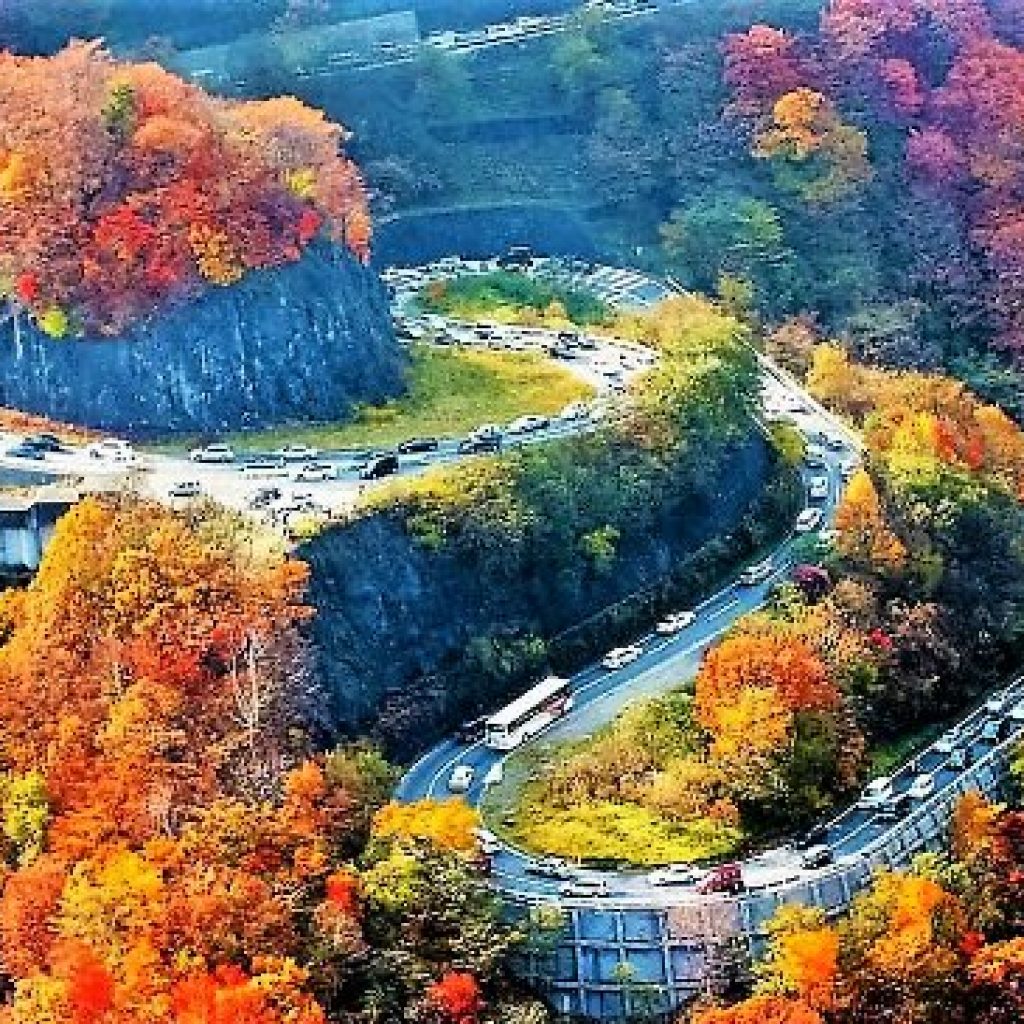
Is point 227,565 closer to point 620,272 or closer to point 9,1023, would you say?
point 9,1023

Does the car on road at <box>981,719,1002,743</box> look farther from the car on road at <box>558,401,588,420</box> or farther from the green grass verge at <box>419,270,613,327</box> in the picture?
the green grass verge at <box>419,270,613,327</box>

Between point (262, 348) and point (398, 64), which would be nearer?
point (262, 348)

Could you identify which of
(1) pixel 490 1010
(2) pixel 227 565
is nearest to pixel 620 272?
(2) pixel 227 565

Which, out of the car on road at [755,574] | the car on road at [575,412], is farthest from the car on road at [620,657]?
the car on road at [575,412]

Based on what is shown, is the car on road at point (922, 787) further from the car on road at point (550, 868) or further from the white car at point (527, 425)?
Result: the white car at point (527, 425)

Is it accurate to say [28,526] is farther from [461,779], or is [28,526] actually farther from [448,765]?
[461,779]

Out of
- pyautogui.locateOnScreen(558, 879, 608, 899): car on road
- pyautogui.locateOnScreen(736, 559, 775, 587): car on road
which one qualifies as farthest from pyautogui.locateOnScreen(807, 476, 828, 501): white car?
pyautogui.locateOnScreen(558, 879, 608, 899): car on road

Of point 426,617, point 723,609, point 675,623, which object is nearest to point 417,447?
point 426,617
